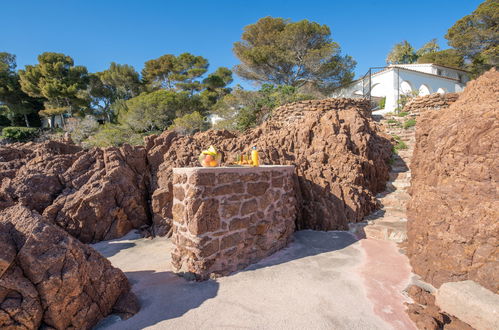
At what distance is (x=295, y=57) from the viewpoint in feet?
58.8

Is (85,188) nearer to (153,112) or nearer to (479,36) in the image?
(153,112)

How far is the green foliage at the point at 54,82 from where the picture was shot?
75.6ft

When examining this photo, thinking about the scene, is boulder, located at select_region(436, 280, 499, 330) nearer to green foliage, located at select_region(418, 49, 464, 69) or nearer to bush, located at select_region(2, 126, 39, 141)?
bush, located at select_region(2, 126, 39, 141)

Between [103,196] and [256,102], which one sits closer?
[103,196]

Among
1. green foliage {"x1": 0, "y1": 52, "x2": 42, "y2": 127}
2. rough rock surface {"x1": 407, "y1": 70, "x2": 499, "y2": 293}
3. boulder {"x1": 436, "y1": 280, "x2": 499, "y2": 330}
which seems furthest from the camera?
green foliage {"x1": 0, "y1": 52, "x2": 42, "y2": 127}

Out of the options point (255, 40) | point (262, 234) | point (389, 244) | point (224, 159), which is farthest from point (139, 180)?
point (255, 40)

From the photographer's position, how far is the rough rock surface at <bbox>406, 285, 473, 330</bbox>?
2.25m

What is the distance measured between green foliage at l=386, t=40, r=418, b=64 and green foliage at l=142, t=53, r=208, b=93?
24.3m

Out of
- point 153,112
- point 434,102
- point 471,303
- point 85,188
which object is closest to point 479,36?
point 434,102

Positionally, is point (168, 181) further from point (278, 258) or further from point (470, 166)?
point (470, 166)

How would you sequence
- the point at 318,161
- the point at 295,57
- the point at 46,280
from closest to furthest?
1. the point at 46,280
2. the point at 318,161
3. the point at 295,57

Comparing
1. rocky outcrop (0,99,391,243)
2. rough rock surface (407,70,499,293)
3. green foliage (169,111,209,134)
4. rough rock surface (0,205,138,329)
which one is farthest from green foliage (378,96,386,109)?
rough rock surface (0,205,138,329)

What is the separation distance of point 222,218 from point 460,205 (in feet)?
9.92

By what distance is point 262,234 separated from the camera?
3.81m
